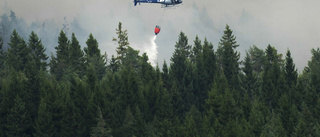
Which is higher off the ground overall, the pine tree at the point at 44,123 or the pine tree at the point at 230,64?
the pine tree at the point at 230,64

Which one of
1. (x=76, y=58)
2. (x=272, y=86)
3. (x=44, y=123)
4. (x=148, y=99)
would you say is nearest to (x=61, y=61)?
(x=76, y=58)

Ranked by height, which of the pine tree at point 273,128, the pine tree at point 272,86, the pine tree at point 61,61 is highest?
the pine tree at point 61,61

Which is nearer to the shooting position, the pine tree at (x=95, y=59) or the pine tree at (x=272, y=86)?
the pine tree at (x=272, y=86)

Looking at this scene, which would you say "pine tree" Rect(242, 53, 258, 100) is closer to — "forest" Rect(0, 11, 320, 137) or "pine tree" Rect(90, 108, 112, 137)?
"forest" Rect(0, 11, 320, 137)

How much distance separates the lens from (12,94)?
67.8m

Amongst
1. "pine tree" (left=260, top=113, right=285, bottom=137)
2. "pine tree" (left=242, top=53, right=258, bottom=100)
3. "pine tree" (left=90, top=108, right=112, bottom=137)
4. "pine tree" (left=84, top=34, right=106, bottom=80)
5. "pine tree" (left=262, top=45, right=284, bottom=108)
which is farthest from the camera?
"pine tree" (left=84, top=34, right=106, bottom=80)

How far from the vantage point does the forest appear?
6531cm

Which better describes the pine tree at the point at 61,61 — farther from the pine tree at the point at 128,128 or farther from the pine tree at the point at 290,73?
the pine tree at the point at 290,73

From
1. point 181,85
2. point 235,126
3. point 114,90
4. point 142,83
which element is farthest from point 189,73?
point 235,126

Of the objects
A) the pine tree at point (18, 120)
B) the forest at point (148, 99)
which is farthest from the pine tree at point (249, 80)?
the pine tree at point (18, 120)

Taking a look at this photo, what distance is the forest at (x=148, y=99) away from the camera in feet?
214

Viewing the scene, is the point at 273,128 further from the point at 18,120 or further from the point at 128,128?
the point at 18,120

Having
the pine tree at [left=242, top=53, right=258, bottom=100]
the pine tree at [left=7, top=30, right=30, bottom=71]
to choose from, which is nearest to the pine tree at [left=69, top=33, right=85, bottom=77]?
the pine tree at [left=7, top=30, right=30, bottom=71]

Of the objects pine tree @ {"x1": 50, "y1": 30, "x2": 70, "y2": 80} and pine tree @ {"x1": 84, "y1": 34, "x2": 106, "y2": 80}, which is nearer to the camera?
pine tree @ {"x1": 84, "y1": 34, "x2": 106, "y2": 80}
